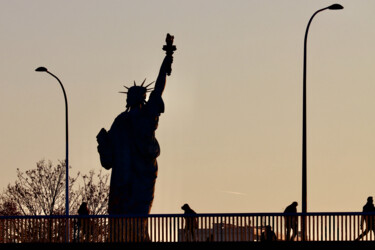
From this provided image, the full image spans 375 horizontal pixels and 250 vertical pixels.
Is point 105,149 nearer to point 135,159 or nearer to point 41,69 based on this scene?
point 135,159

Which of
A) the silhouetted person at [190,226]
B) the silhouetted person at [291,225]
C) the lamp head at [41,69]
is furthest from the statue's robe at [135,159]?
the lamp head at [41,69]

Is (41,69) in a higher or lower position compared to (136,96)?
higher

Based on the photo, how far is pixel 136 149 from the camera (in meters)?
67.4

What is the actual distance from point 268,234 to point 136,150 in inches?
310

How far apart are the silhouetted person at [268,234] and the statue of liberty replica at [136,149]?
656 centimetres

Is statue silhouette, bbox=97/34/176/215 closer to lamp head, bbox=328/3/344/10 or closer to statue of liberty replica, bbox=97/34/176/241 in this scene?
statue of liberty replica, bbox=97/34/176/241

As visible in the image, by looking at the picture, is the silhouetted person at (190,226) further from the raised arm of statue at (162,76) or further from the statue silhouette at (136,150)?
the raised arm of statue at (162,76)

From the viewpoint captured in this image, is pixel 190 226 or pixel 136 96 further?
pixel 136 96

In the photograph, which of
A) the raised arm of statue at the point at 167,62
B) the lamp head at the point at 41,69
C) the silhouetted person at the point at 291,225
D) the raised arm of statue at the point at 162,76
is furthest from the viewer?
the lamp head at the point at 41,69

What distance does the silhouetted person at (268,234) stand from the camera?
60.9m

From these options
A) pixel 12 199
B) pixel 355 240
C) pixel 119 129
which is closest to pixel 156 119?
pixel 119 129

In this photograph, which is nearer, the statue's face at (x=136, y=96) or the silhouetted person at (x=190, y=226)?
the silhouetted person at (x=190, y=226)

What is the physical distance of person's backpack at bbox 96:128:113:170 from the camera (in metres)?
67.8

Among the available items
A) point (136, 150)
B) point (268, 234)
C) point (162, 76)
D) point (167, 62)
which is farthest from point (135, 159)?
point (268, 234)
